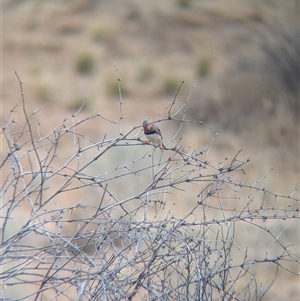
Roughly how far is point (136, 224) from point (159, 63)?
17.6m

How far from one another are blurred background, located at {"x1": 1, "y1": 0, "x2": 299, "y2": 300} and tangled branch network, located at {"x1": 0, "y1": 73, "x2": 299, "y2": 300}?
349 centimetres

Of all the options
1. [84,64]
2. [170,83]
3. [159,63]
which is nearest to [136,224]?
[170,83]

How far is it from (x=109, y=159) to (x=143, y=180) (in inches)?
23.9

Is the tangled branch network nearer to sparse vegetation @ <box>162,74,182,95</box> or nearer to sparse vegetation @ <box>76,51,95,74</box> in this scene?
sparse vegetation @ <box>162,74,182,95</box>

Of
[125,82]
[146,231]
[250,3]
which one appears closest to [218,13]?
[250,3]

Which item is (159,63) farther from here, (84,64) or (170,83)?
(84,64)

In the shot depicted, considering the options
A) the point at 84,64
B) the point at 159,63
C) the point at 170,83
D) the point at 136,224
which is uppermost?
the point at 159,63

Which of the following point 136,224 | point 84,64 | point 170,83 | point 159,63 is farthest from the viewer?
point 159,63

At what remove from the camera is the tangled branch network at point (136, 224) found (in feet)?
11.8

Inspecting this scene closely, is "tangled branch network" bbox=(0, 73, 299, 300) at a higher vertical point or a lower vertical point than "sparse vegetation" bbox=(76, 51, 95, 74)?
lower

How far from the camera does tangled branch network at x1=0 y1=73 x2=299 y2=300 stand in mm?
3605

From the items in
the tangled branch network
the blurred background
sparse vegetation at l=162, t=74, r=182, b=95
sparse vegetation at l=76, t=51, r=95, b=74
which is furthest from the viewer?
sparse vegetation at l=76, t=51, r=95, b=74

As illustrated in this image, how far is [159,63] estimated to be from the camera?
2106cm

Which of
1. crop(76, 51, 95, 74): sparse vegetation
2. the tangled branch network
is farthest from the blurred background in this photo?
the tangled branch network
